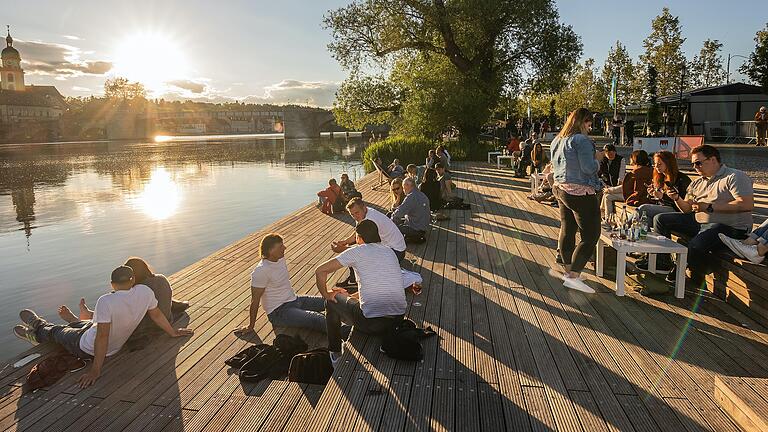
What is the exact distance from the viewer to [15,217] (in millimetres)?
21359

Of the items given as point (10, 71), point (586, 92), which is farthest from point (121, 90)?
point (586, 92)

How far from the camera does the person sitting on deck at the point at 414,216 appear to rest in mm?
8414

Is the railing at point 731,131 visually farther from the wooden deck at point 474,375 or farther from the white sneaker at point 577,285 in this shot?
the wooden deck at point 474,375

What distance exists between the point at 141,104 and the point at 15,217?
120376 millimetres

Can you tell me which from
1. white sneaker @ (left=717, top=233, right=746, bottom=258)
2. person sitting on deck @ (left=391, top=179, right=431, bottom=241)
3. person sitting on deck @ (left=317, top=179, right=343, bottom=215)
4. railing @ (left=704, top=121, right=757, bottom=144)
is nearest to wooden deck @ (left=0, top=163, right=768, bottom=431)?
white sneaker @ (left=717, top=233, right=746, bottom=258)

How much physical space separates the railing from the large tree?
7974mm

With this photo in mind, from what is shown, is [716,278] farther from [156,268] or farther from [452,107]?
[452,107]

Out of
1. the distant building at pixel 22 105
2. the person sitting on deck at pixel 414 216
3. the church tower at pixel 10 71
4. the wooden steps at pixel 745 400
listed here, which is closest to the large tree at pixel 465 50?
the person sitting on deck at pixel 414 216

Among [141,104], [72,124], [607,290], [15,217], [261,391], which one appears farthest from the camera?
[141,104]

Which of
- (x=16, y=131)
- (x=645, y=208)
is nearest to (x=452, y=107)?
(x=645, y=208)

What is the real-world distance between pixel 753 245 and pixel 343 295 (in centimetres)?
401

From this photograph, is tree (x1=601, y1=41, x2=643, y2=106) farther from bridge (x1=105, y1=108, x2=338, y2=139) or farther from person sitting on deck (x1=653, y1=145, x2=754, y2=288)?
bridge (x1=105, y1=108, x2=338, y2=139)

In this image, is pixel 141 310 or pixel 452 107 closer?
pixel 141 310

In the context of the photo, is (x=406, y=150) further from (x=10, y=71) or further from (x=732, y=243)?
(x=10, y=71)
